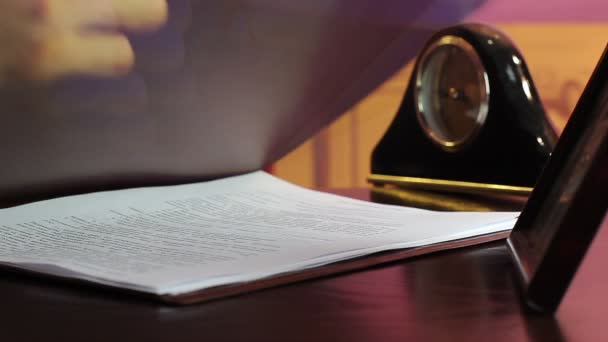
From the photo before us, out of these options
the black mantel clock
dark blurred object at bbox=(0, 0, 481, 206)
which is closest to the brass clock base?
the black mantel clock

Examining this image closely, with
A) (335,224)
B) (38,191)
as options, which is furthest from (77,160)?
(335,224)

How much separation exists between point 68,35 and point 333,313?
2.06ft

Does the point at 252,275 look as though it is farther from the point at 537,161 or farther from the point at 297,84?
the point at 297,84

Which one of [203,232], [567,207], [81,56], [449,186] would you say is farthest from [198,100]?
[567,207]

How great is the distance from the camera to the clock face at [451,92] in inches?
40.4

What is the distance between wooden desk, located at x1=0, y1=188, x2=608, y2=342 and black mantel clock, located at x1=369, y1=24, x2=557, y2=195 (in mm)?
454

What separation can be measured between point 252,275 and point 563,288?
6.7 inches

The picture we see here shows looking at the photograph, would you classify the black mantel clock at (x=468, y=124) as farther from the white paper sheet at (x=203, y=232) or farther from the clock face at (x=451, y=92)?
the white paper sheet at (x=203, y=232)

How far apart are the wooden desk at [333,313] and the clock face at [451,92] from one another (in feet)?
1.77

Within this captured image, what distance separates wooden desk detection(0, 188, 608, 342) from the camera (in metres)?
0.36

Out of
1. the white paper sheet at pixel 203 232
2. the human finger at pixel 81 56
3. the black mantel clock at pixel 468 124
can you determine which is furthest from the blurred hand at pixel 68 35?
the black mantel clock at pixel 468 124

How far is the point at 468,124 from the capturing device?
1.05m

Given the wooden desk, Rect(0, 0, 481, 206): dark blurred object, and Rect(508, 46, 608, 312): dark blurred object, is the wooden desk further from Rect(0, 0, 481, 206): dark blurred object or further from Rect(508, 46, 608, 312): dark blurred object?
Rect(0, 0, 481, 206): dark blurred object

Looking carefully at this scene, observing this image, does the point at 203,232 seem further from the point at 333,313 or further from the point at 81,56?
the point at 81,56
